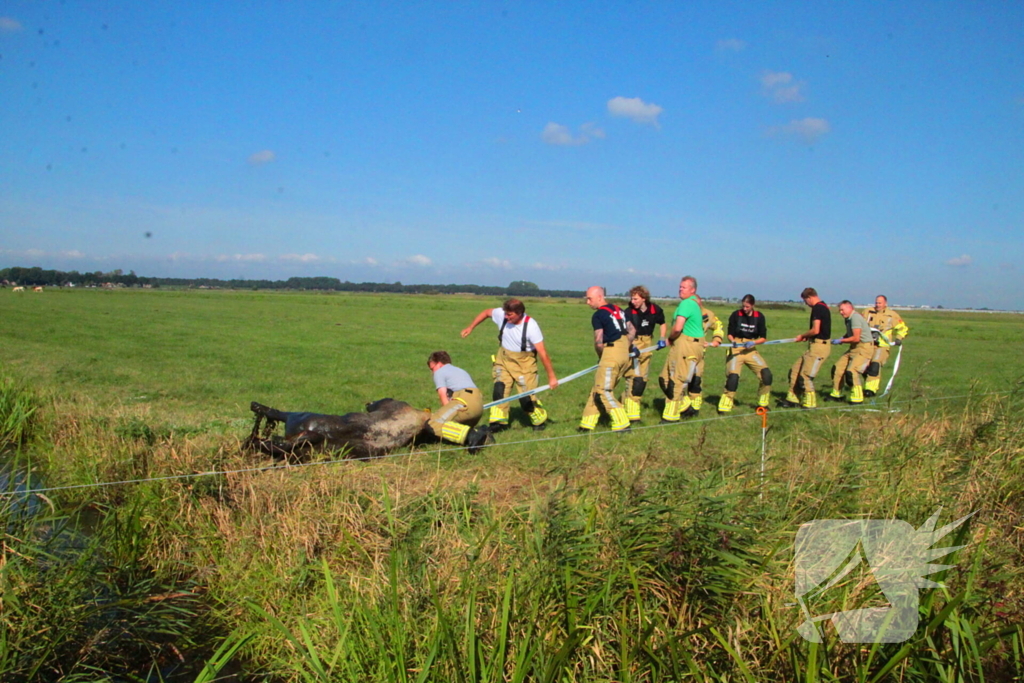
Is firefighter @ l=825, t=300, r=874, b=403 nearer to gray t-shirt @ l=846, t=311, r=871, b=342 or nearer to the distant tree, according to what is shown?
gray t-shirt @ l=846, t=311, r=871, b=342

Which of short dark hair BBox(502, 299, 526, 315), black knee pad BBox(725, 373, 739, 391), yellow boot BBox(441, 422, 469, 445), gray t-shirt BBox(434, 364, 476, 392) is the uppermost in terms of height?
short dark hair BBox(502, 299, 526, 315)

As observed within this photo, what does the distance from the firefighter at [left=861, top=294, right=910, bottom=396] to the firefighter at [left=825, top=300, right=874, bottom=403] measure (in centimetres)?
18

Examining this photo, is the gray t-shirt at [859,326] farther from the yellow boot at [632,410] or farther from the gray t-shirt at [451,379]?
the gray t-shirt at [451,379]

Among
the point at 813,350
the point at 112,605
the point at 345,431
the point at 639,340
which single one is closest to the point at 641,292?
the point at 639,340

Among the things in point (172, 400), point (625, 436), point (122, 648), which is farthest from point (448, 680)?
point (172, 400)

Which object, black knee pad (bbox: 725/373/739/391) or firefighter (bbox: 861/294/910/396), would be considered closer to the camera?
black knee pad (bbox: 725/373/739/391)

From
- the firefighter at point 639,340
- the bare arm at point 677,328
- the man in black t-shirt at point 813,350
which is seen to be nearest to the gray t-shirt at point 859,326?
the man in black t-shirt at point 813,350

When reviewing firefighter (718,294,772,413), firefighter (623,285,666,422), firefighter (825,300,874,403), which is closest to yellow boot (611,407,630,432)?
firefighter (623,285,666,422)

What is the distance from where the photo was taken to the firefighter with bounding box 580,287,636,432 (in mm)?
9672

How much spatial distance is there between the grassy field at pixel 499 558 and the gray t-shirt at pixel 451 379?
0.93m

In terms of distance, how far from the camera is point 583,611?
13.9 ft

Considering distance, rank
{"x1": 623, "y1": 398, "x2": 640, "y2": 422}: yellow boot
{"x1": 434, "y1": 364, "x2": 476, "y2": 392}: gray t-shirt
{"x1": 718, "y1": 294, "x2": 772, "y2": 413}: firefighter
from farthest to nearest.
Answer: {"x1": 718, "y1": 294, "x2": 772, "y2": 413}: firefighter → {"x1": 623, "y1": 398, "x2": 640, "y2": 422}: yellow boot → {"x1": 434, "y1": 364, "x2": 476, "y2": 392}: gray t-shirt

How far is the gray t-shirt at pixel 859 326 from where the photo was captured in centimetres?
1366

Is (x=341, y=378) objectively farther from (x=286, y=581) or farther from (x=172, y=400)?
(x=286, y=581)
